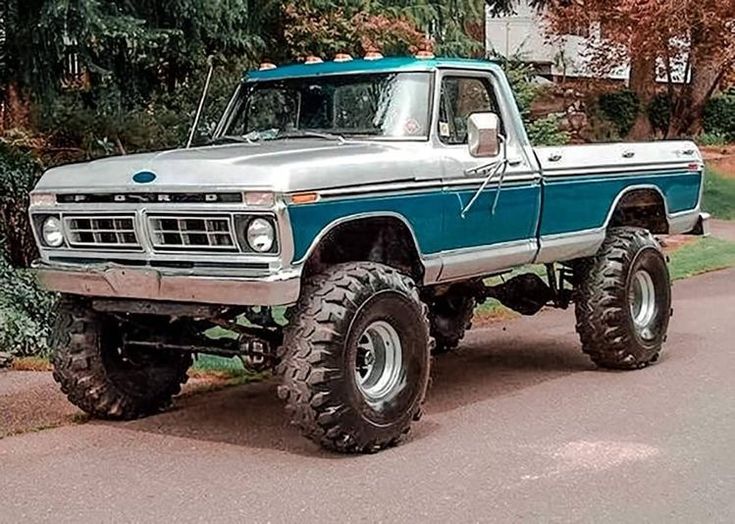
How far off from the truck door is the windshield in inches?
7.4

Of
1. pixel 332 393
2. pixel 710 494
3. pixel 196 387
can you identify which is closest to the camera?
pixel 710 494

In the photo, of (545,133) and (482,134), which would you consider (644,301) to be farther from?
(545,133)

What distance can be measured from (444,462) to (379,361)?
84 cm

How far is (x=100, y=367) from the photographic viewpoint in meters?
7.82

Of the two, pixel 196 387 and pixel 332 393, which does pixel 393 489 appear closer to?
pixel 332 393

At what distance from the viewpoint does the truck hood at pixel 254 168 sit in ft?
22.0

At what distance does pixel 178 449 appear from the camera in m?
7.20

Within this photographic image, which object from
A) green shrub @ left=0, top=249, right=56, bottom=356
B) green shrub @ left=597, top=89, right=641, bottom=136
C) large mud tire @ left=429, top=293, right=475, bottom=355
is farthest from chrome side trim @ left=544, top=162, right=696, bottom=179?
green shrub @ left=597, top=89, right=641, bottom=136

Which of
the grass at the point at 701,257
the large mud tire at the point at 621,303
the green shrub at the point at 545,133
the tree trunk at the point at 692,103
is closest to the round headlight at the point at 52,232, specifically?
the large mud tire at the point at 621,303

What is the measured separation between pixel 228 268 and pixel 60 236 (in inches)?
52.8

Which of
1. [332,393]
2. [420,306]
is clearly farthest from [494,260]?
[332,393]

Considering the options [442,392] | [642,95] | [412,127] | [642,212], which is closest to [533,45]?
[642,95]

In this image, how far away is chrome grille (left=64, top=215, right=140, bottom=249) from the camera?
7.15 meters

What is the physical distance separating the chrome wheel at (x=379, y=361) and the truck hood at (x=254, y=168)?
0.90 meters
